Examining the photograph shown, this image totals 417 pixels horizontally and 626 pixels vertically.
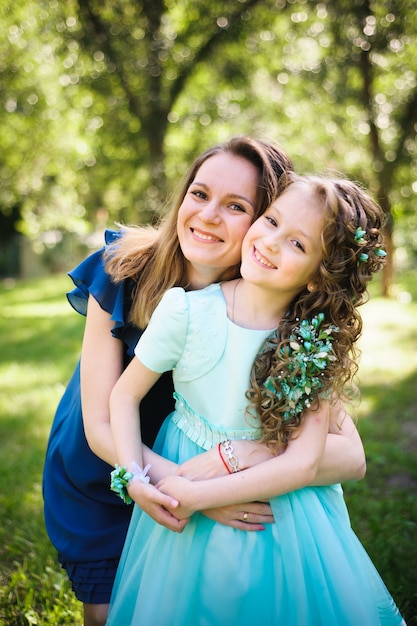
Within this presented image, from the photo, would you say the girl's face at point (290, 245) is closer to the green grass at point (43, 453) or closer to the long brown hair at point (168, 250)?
the long brown hair at point (168, 250)

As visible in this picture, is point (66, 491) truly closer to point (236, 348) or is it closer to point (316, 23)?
point (236, 348)

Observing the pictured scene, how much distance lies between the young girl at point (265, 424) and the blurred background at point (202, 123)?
1.60 m

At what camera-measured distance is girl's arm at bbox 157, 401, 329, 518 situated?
5.86 ft

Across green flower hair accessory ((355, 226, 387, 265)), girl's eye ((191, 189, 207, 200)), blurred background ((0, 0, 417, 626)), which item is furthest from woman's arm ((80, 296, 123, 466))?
blurred background ((0, 0, 417, 626))

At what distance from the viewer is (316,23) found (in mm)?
9953

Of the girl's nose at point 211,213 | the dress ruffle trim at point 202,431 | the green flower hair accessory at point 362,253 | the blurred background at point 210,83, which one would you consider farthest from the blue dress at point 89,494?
the blurred background at point 210,83

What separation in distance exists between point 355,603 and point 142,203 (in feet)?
34.2

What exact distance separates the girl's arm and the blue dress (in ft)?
1.92

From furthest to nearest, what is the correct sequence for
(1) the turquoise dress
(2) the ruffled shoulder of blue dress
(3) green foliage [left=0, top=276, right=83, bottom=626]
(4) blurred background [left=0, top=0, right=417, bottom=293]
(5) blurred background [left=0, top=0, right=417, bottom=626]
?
(4) blurred background [left=0, top=0, right=417, bottom=293]
(5) blurred background [left=0, top=0, right=417, bottom=626]
(3) green foliage [left=0, top=276, right=83, bottom=626]
(2) the ruffled shoulder of blue dress
(1) the turquoise dress

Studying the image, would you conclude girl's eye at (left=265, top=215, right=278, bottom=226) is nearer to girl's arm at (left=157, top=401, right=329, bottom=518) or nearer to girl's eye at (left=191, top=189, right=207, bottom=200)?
girl's eye at (left=191, top=189, right=207, bottom=200)

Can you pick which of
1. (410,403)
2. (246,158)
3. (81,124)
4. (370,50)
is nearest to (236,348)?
→ (246,158)

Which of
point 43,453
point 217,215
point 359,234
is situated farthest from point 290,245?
point 43,453

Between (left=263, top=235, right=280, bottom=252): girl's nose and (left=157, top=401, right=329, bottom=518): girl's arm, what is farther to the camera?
(left=263, top=235, right=280, bottom=252): girl's nose

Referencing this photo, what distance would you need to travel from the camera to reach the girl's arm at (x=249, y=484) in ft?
5.86
